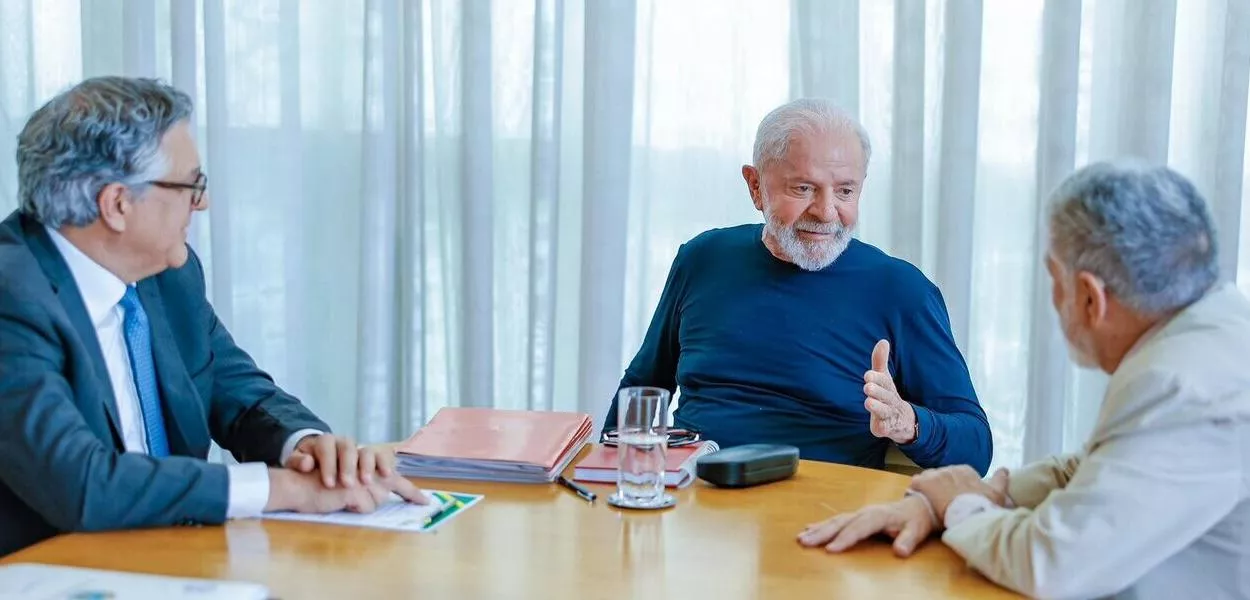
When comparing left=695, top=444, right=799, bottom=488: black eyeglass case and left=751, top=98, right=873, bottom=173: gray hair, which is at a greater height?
left=751, top=98, right=873, bottom=173: gray hair

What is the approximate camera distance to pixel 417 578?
138 centimetres

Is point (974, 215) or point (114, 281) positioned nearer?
point (114, 281)

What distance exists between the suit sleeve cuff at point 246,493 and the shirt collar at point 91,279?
15.1 inches

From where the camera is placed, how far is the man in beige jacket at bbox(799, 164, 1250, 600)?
128 cm

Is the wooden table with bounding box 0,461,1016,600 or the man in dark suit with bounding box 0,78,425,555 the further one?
the man in dark suit with bounding box 0,78,425,555

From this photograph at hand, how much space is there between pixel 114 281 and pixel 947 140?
198cm

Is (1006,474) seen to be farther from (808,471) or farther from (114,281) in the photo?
(114,281)

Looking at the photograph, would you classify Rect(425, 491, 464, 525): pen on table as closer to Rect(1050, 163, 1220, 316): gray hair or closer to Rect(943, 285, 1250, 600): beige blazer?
Rect(943, 285, 1250, 600): beige blazer

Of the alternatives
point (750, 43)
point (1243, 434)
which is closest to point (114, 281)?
point (1243, 434)

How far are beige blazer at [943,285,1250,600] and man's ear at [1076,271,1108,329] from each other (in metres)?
0.06

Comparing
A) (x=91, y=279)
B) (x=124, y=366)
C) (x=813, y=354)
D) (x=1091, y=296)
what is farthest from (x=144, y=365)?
(x=1091, y=296)

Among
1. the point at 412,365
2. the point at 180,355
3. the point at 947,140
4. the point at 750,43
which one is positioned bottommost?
the point at 412,365

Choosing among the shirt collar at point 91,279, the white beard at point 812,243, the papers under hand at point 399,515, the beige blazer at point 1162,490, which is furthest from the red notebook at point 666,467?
the shirt collar at point 91,279

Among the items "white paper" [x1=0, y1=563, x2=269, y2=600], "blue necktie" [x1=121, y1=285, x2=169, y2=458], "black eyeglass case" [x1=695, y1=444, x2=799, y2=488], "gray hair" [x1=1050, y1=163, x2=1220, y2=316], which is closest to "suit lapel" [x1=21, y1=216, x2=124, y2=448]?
"blue necktie" [x1=121, y1=285, x2=169, y2=458]
